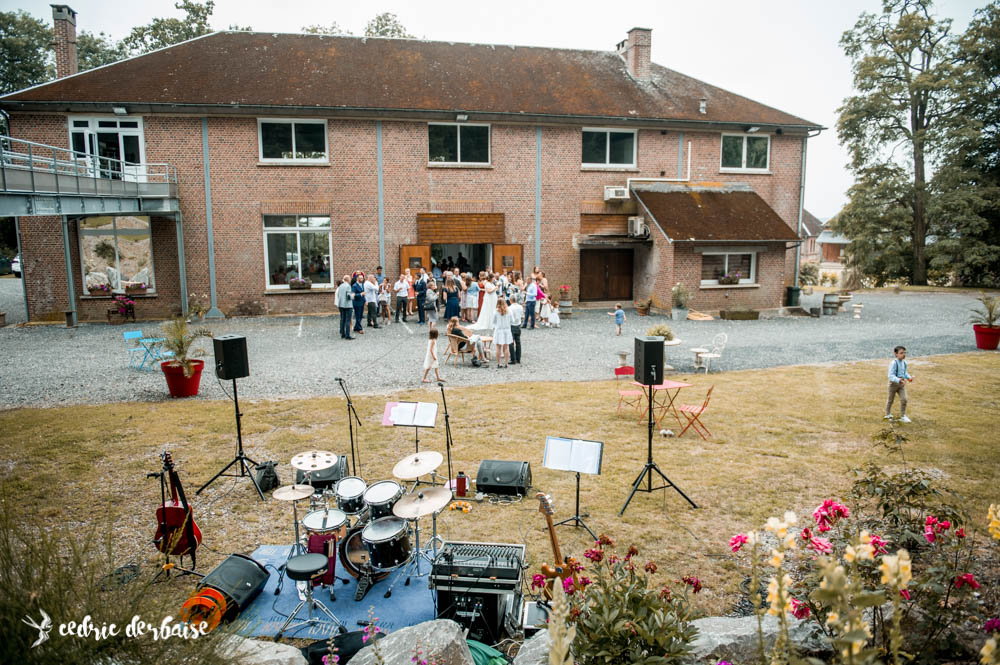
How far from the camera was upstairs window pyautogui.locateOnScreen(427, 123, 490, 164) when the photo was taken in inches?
878

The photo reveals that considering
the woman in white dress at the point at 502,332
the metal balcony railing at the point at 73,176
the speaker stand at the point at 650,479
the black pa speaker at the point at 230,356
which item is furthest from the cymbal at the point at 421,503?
the metal balcony railing at the point at 73,176

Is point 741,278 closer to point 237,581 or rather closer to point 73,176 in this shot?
point 73,176

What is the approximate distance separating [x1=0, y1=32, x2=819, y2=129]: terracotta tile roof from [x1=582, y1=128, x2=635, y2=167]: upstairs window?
817mm

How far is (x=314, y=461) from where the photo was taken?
Result: 244 inches

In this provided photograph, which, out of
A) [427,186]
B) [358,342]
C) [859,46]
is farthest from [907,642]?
[859,46]

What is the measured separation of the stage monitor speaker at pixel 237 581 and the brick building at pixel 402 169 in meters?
17.0

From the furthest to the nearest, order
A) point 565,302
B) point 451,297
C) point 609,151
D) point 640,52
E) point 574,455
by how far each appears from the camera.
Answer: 1. point 640,52
2. point 609,151
3. point 565,302
4. point 451,297
5. point 574,455

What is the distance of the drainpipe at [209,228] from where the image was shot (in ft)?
67.2

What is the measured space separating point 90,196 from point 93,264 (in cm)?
626

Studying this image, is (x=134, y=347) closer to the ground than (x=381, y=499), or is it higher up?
higher up

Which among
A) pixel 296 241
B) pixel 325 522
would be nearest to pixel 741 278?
pixel 296 241

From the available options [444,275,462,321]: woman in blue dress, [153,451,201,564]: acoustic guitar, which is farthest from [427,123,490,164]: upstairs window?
[153,451,201,564]: acoustic guitar

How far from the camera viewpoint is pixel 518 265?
23.1 metres

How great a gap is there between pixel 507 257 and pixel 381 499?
17634 mm
